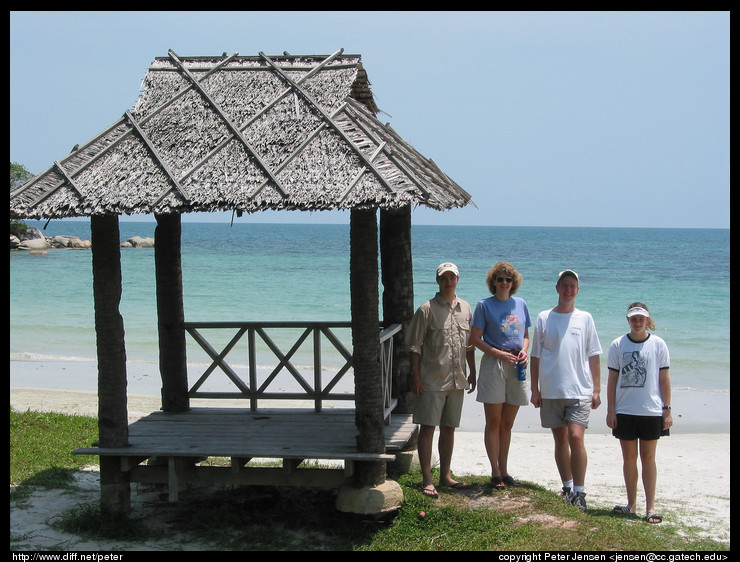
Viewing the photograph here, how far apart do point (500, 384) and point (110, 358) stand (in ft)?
11.0

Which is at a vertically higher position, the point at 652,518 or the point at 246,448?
the point at 246,448

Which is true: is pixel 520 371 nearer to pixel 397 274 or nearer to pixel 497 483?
pixel 497 483

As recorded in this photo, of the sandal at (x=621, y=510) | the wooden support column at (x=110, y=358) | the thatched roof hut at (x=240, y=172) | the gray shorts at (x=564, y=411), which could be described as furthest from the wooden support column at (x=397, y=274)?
the wooden support column at (x=110, y=358)

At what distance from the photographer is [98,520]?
269 inches

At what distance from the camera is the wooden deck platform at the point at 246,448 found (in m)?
6.73

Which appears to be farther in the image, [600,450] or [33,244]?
[33,244]

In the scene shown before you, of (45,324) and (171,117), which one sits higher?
(171,117)

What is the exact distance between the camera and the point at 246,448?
6.88m

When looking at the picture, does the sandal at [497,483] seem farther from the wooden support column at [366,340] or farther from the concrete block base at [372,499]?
the wooden support column at [366,340]

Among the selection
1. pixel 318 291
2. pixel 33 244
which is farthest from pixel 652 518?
pixel 33 244

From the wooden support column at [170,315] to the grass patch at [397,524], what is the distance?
121 centimetres
